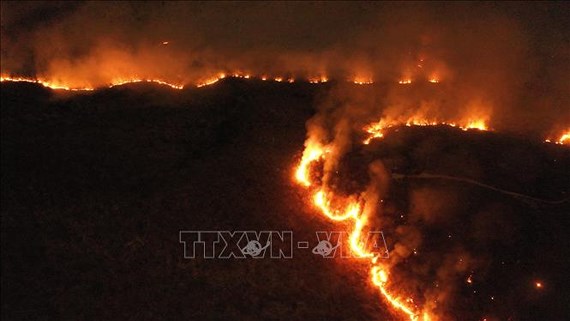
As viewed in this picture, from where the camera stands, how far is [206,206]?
11.9 m

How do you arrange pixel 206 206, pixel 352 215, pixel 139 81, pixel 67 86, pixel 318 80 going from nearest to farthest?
pixel 206 206
pixel 352 215
pixel 67 86
pixel 139 81
pixel 318 80

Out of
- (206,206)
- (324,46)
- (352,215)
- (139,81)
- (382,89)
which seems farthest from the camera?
(324,46)

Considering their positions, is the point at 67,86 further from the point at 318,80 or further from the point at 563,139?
the point at 563,139

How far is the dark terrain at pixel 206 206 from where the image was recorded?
34.1ft

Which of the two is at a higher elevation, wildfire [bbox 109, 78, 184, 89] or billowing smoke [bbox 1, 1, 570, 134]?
billowing smoke [bbox 1, 1, 570, 134]

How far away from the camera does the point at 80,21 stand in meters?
17.5

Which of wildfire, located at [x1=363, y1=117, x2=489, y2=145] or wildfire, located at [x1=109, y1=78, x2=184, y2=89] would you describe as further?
wildfire, located at [x1=109, y1=78, x2=184, y2=89]

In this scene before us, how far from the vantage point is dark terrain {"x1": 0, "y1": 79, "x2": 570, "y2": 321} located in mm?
10383

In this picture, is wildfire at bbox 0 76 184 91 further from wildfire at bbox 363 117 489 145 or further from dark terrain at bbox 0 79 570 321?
wildfire at bbox 363 117 489 145

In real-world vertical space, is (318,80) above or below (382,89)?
above

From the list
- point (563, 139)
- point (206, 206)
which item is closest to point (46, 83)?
point (206, 206)

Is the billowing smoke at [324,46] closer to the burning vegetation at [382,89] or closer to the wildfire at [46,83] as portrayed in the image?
the burning vegetation at [382,89]

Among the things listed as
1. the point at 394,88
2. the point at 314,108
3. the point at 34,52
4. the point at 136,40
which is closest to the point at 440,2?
the point at 394,88

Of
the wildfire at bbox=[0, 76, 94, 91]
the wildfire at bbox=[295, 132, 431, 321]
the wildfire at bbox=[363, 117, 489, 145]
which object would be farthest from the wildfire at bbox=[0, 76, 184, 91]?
the wildfire at bbox=[363, 117, 489, 145]
